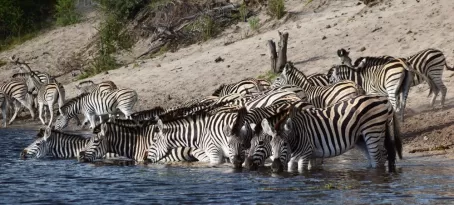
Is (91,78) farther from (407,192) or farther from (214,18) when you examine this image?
(407,192)

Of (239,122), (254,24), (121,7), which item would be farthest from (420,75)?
(121,7)

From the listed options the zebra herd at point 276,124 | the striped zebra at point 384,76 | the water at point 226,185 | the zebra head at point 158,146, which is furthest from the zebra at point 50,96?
the zebra head at point 158,146

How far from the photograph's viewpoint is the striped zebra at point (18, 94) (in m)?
26.3

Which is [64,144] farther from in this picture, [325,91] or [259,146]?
[259,146]

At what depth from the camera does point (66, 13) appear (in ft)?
127

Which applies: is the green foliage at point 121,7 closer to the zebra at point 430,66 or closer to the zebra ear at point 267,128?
the zebra at point 430,66

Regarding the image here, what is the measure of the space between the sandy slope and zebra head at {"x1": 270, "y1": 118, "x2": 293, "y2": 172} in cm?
655

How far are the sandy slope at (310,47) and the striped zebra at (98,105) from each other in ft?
5.26

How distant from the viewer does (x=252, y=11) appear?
101 feet

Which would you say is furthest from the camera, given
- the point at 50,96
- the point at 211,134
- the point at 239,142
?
the point at 50,96

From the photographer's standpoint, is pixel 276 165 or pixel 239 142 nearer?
pixel 276 165

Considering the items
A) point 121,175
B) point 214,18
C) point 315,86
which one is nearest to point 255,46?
point 214,18

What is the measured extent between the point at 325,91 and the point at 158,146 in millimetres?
3163

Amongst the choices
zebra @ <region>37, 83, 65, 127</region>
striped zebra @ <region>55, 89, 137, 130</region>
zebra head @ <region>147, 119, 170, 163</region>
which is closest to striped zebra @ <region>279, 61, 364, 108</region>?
zebra head @ <region>147, 119, 170, 163</region>
